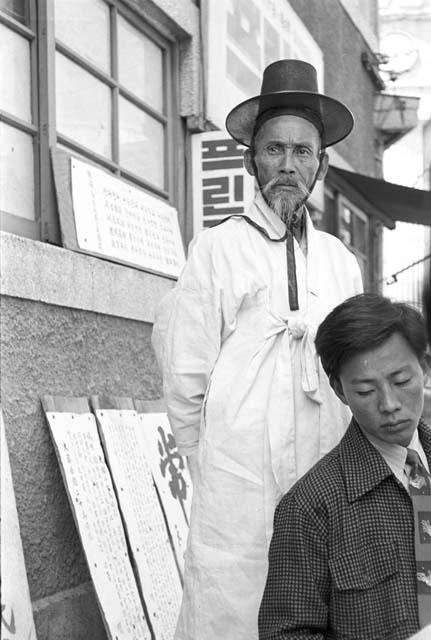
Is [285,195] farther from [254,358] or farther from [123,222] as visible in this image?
[123,222]

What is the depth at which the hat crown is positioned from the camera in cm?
326

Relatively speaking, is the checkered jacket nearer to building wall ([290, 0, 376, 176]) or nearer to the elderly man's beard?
the elderly man's beard

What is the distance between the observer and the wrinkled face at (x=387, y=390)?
8.34ft

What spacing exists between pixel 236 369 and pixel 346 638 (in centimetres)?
87

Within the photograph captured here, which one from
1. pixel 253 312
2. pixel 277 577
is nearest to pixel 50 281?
pixel 253 312

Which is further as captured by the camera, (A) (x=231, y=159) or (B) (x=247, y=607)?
(A) (x=231, y=159)

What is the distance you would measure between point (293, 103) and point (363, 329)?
3.09ft

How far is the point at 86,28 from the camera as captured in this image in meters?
5.01

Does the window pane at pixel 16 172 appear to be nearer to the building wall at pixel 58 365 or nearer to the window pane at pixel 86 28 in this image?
the building wall at pixel 58 365

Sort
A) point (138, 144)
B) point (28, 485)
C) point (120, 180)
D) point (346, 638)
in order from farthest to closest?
1. point (138, 144)
2. point (120, 180)
3. point (28, 485)
4. point (346, 638)

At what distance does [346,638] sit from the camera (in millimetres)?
2389

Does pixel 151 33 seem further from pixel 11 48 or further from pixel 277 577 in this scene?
pixel 277 577

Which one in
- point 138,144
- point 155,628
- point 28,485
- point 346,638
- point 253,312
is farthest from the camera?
point 138,144

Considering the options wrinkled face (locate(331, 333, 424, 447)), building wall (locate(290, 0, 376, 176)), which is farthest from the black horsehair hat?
building wall (locate(290, 0, 376, 176))
